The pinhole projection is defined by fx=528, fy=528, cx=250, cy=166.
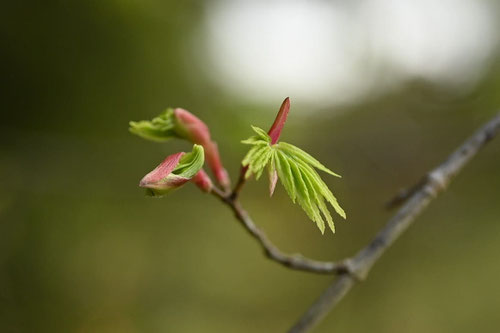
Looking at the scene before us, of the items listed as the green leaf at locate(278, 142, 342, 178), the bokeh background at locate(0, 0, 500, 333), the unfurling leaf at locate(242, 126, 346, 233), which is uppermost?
the green leaf at locate(278, 142, 342, 178)

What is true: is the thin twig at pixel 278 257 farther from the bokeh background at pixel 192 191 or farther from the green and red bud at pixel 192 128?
the bokeh background at pixel 192 191

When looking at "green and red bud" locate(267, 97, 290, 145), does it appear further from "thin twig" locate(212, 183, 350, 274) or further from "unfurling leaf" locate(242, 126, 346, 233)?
"thin twig" locate(212, 183, 350, 274)

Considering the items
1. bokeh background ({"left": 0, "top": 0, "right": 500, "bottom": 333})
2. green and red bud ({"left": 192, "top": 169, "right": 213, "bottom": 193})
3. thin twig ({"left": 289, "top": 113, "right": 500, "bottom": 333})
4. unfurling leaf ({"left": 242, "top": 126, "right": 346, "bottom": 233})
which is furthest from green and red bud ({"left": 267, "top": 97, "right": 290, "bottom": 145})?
bokeh background ({"left": 0, "top": 0, "right": 500, "bottom": 333})

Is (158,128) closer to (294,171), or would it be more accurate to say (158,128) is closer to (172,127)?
(172,127)

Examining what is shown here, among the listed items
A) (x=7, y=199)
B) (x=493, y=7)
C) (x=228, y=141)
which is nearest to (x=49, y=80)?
(x=7, y=199)

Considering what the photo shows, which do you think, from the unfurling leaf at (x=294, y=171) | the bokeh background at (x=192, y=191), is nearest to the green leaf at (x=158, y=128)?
the unfurling leaf at (x=294, y=171)

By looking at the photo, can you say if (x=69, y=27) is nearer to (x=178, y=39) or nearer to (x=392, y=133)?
(x=178, y=39)

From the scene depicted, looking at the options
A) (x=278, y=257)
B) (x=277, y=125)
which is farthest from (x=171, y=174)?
(x=278, y=257)
